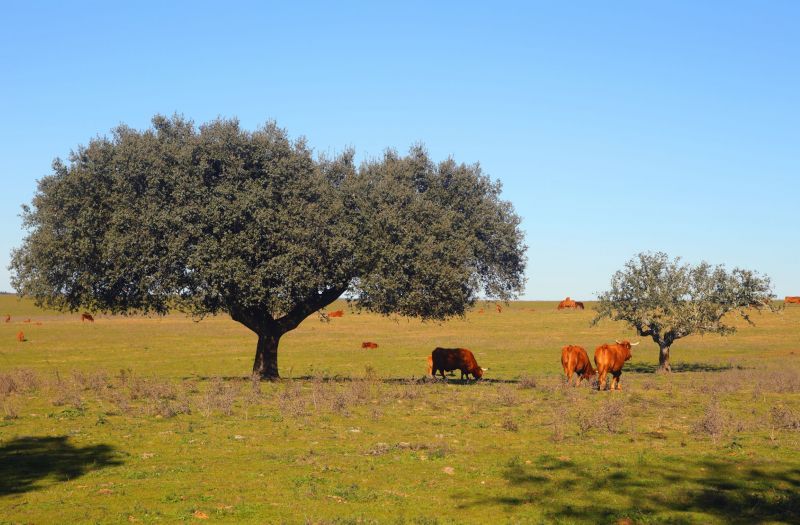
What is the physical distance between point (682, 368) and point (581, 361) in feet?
56.6

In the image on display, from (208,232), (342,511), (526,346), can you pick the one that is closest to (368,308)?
(208,232)

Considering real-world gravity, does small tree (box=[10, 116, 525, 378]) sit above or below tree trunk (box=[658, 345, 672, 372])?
above

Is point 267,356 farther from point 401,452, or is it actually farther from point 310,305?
point 401,452

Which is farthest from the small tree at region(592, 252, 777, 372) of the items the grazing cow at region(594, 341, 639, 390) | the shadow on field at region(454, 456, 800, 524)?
the shadow on field at region(454, 456, 800, 524)

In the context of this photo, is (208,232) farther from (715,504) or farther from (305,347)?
(305,347)

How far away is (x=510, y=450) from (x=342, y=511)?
6.60 metres

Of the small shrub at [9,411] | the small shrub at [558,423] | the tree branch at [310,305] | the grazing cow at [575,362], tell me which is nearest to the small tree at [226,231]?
the tree branch at [310,305]

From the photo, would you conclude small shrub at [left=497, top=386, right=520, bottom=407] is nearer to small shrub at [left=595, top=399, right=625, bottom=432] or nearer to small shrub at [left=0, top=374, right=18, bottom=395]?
small shrub at [left=595, top=399, right=625, bottom=432]

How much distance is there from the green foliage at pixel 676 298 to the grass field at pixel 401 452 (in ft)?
21.2

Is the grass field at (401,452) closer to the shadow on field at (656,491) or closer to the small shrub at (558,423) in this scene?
the shadow on field at (656,491)

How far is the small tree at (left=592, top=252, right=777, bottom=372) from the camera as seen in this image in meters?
46.6

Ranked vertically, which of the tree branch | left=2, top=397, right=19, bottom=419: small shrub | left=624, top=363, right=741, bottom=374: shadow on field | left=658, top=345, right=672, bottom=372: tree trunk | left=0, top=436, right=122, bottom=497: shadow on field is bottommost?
left=0, top=436, right=122, bottom=497: shadow on field

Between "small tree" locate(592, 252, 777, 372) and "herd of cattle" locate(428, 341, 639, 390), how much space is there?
12138 millimetres

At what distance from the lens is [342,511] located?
14.1 metres
